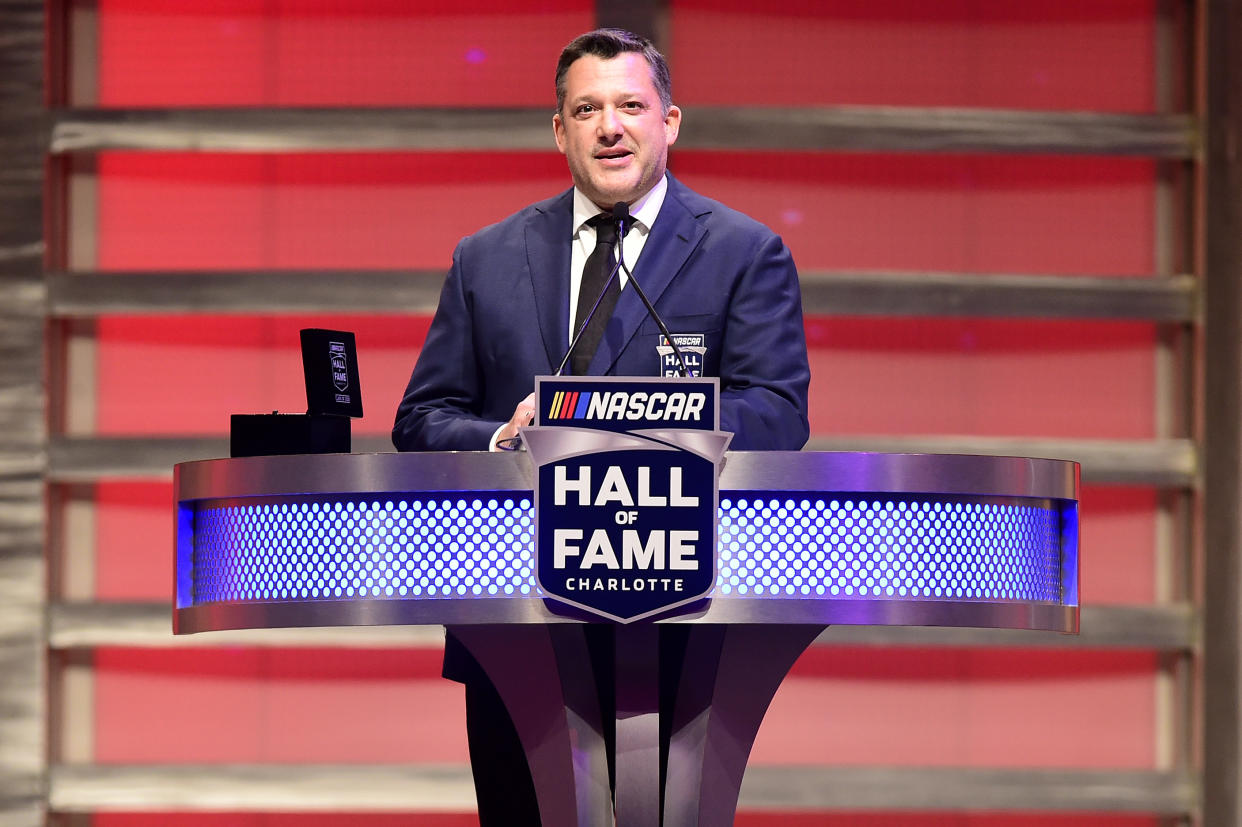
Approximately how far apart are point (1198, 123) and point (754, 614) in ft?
10.8

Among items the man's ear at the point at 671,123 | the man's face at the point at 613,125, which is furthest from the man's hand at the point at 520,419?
the man's ear at the point at 671,123

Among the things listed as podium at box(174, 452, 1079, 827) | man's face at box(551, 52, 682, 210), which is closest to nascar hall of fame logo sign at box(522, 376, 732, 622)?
podium at box(174, 452, 1079, 827)

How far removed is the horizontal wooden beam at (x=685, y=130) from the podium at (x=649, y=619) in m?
2.69

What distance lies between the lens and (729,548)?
154 centimetres

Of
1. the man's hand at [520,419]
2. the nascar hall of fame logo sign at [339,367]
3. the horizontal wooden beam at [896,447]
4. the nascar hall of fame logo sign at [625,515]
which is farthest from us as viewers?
the horizontal wooden beam at [896,447]

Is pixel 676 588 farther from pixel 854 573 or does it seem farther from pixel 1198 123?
pixel 1198 123

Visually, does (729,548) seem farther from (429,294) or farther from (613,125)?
(429,294)

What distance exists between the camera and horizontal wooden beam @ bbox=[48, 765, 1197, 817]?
4.13m

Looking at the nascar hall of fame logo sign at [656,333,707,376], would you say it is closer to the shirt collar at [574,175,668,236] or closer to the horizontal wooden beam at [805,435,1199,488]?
the shirt collar at [574,175,668,236]

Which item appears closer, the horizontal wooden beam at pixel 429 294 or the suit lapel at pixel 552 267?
the suit lapel at pixel 552 267

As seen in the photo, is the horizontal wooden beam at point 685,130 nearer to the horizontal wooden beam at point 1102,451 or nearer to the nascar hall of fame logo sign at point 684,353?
the horizontal wooden beam at point 1102,451

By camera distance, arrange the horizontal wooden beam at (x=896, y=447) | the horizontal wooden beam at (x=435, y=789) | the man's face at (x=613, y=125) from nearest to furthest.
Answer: the man's face at (x=613, y=125) → the horizontal wooden beam at (x=435, y=789) → the horizontal wooden beam at (x=896, y=447)

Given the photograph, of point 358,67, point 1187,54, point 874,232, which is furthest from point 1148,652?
point 358,67

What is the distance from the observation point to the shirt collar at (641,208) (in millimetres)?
2176
